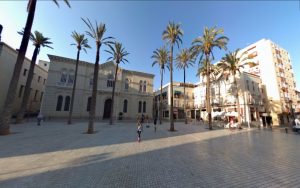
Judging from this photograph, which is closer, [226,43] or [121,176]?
[121,176]

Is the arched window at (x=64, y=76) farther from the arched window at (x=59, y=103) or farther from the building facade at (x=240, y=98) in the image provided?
the building facade at (x=240, y=98)

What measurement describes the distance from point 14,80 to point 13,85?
1.69 feet

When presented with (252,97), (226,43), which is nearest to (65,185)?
(226,43)

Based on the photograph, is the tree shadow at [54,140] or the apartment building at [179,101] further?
the apartment building at [179,101]

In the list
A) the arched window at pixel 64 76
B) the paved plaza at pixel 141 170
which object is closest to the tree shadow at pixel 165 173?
the paved plaza at pixel 141 170

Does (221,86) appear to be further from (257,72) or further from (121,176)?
(121,176)

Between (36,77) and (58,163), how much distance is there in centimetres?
4356

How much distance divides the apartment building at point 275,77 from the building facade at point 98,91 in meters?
32.9

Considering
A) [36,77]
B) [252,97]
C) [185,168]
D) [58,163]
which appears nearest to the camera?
[185,168]

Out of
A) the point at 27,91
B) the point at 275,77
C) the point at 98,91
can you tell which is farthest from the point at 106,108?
the point at 275,77

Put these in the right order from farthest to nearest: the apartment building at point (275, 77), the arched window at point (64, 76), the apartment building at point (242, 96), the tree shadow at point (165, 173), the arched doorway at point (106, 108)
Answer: the apartment building at point (275, 77)
the arched doorway at point (106, 108)
the apartment building at point (242, 96)
the arched window at point (64, 76)
the tree shadow at point (165, 173)

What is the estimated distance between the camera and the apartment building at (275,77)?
38969 millimetres

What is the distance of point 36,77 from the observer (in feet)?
130

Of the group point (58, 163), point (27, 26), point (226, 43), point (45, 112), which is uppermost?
point (226, 43)
